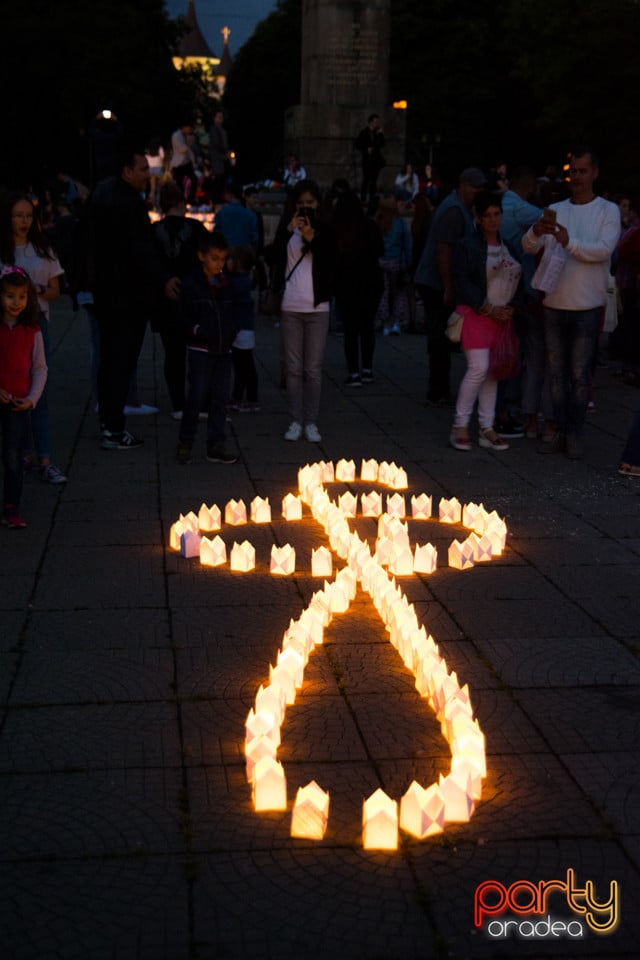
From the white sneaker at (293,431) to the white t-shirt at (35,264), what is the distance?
2.57m

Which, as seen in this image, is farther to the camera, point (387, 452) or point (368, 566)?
point (387, 452)

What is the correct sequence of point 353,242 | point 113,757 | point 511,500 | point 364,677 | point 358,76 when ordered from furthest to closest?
point 358,76 → point 353,242 → point 511,500 → point 364,677 → point 113,757

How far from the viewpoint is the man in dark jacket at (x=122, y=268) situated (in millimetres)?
9445

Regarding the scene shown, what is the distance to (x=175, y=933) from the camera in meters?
3.44

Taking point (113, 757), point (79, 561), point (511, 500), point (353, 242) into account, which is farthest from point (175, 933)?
point (353, 242)

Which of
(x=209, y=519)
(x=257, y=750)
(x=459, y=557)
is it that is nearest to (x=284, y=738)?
(x=257, y=750)

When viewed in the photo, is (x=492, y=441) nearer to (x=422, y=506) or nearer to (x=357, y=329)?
(x=422, y=506)

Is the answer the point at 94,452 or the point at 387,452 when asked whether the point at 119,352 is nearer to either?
the point at 94,452

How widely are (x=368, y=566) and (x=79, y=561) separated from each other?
1.66 metres

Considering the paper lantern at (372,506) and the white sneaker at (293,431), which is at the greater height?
the paper lantern at (372,506)

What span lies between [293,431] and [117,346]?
5.44 ft

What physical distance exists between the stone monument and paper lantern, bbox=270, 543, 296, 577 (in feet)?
72.8

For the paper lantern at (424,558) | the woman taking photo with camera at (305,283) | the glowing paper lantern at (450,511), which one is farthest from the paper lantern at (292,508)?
the woman taking photo with camera at (305,283)

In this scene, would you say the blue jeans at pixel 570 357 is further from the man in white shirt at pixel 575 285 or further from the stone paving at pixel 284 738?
the stone paving at pixel 284 738
